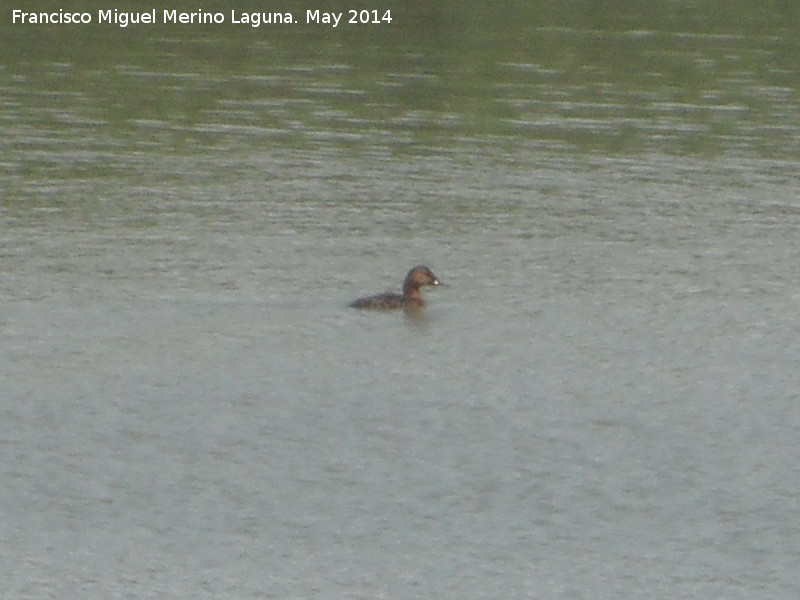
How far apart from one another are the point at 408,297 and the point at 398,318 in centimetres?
42

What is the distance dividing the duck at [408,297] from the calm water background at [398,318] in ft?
0.65

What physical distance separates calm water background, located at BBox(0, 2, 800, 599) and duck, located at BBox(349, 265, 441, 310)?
199mm

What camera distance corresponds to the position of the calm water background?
1723cm

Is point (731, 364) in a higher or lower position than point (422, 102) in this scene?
lower

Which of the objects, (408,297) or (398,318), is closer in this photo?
(398,318)

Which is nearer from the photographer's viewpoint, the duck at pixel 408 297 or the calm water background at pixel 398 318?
the calm water background at pixel 398 318

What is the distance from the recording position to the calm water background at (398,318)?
17234 mm

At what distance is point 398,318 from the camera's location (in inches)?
974

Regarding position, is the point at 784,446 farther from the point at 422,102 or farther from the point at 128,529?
the point at 422,102

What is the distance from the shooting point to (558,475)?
19.0 meters

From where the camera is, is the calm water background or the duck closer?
the calm water background

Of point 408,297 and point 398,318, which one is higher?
point 408,297

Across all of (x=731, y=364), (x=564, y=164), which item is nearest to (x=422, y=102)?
(x=564, y=164)

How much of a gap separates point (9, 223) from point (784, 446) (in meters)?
13.0
